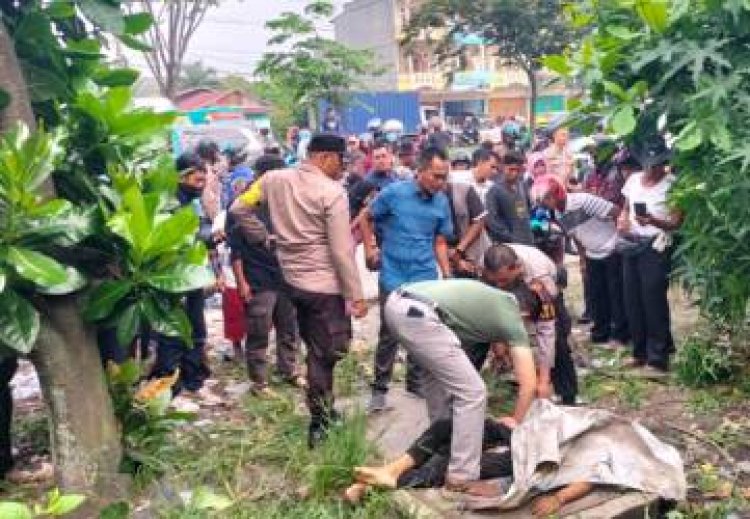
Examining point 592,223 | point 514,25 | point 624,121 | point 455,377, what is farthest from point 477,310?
point 514,25

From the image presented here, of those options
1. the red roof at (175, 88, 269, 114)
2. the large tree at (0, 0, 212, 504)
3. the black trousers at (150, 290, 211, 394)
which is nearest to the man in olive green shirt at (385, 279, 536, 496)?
the large tree at (0, 0, 212, 504)

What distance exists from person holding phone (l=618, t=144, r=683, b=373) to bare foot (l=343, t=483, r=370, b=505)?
2554mm

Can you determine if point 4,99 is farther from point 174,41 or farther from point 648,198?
point 174,41

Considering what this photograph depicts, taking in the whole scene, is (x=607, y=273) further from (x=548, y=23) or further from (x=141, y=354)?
(x=548, y=23)

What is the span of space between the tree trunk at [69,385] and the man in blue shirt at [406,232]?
1812 mm

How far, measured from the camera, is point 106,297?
156 inches

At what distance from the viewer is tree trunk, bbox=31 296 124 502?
13.1 feet

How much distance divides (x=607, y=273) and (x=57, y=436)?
4077mm

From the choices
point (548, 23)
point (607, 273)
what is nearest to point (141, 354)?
point (607, 273)

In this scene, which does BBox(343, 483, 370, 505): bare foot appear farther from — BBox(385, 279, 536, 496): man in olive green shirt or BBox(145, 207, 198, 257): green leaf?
BBox(145, 207, 198, 257): green leaf

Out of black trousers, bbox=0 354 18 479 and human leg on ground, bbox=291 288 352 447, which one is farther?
human leg on ground, bbox=291 288 352 447

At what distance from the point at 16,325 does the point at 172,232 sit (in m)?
0.71

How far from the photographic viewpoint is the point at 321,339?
4801 millimetres

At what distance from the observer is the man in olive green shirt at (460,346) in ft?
13.2
